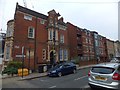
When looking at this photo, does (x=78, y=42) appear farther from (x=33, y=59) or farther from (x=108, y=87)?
(x=108, y=87)

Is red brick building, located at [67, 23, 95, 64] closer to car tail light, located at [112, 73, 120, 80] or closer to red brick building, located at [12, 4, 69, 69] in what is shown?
red brick building, located at [12, 4, 69, 69]

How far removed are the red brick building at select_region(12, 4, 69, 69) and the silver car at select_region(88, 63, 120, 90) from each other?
542 inches

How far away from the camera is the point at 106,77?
834 cm

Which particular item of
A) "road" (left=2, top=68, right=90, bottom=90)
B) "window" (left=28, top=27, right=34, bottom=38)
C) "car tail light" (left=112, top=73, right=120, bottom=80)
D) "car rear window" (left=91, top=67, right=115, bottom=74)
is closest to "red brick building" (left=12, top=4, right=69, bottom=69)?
"window" (left=28, top=27, right=34, bottom=38)

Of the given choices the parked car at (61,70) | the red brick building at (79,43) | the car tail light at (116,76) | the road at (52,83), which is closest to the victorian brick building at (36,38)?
the parked car at (61,70)

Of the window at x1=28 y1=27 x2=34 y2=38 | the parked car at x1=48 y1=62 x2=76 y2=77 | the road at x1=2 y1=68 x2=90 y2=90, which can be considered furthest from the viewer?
the window at x1=28 y1=27 x2=34 y2=38

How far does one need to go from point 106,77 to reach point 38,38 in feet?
65.5

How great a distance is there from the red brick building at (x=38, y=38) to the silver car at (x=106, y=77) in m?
13.8

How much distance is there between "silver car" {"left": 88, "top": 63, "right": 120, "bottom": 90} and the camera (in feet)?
26.7

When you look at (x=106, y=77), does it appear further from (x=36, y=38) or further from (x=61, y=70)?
(x=36, y=38)

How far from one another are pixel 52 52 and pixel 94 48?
27.4m

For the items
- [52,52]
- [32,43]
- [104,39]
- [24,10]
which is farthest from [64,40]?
[104,39]

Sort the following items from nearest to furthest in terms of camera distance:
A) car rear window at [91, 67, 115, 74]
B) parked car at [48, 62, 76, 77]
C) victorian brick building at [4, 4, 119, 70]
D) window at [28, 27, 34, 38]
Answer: car rear window at [91, 67, 115, 74] < parked car at [48, 62, 76, 77] < victorian brick building at [4, 4, 119, 70] < window at [28, 27, 34, 38]

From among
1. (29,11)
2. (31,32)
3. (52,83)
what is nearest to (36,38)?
(31,32)
